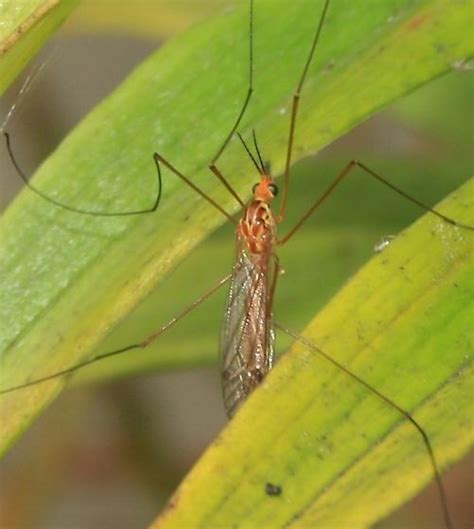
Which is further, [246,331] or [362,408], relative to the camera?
[246,331]

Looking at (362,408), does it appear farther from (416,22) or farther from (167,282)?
(167,282)

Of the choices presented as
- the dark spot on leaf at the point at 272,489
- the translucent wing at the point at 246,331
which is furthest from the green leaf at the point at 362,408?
the translucent wing at the point at 246,331

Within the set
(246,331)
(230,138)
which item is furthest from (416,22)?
(246,331)

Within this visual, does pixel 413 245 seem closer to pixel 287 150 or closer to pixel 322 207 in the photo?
pixel 287 150

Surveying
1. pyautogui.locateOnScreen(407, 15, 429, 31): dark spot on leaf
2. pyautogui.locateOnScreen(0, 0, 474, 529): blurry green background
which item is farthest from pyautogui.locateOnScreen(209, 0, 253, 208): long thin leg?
pyautogui.locateOnScreen(407, 15, 429, 31): dark spot on leaf

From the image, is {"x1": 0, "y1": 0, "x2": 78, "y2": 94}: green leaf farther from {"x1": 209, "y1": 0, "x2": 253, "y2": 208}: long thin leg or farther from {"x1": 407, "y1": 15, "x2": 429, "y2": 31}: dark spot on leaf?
{"x1": 407, "y1": 15, "x2": 429, "y2": 31}: dark spot on leaf
